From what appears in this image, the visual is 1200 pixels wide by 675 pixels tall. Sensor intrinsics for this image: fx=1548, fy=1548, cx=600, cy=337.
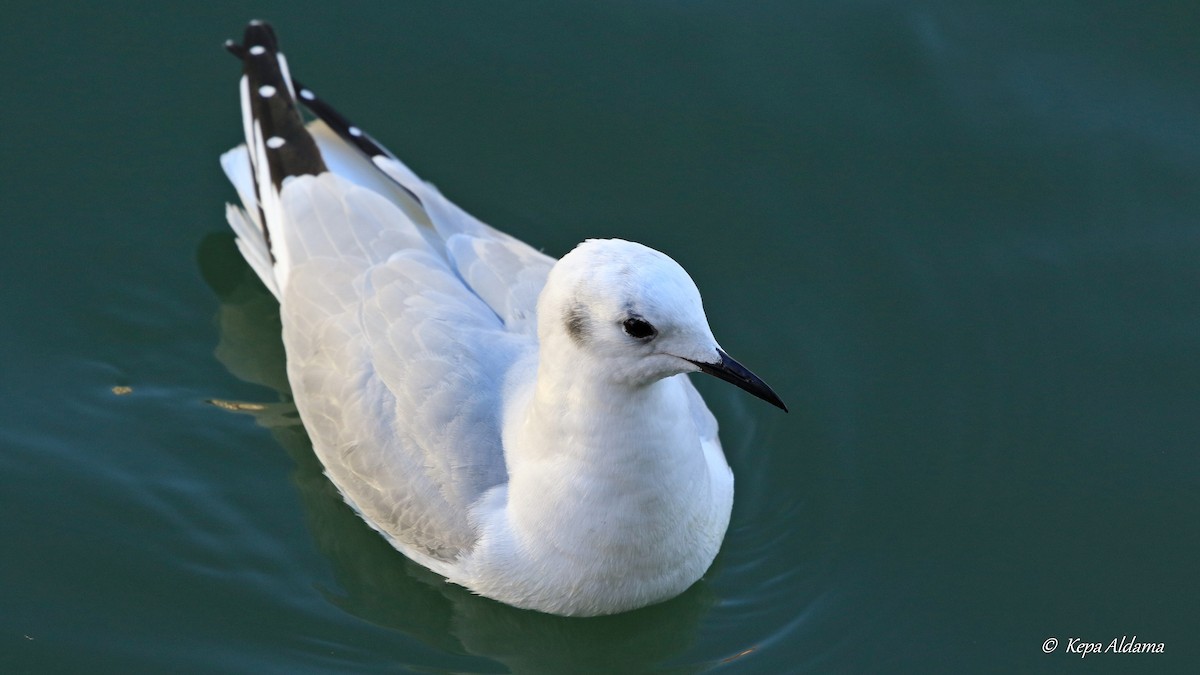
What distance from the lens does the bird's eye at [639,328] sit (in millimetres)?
5273

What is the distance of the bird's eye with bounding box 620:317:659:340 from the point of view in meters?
5.27

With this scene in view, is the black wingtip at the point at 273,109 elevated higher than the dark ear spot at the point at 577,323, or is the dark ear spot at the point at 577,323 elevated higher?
the black wingtip at the point at 273,109

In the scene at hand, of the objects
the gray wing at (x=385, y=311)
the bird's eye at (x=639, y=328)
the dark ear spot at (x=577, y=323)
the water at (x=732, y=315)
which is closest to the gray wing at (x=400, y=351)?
the gray wing at (x=385, y=311)

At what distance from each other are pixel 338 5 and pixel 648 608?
4.17 m

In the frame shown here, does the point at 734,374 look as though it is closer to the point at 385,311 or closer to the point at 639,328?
the point at 639,328

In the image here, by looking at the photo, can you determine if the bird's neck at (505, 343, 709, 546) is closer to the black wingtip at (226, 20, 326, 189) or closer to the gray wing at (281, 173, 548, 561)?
the gray wing at (281, 173, 548, 561)

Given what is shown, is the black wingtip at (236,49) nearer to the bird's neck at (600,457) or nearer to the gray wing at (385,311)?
the gray wing at (385,311)

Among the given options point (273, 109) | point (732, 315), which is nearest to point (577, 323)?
point (732, 315)

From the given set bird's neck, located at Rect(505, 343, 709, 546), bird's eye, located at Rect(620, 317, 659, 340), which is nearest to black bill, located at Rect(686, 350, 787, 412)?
bird's eye, located at Rect(620, 317, 659, 340)

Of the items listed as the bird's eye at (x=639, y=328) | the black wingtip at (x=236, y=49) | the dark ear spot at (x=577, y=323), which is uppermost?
the black wingtip at (x=236, y=49)

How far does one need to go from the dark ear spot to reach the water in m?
1.60

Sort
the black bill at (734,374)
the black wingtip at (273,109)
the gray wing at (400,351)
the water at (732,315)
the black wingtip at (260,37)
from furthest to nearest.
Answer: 1. the black wingtip at (260,37)
2. the black wingtip at (273,109)
3. the water at (732,315)
4. the gray wing at (400,351)
5. the black bill at (734,374)

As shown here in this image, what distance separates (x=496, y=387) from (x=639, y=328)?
1231mm

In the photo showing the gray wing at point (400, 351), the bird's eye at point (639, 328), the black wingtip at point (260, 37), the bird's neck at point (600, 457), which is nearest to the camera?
the bird's eye at point (639, 328)
